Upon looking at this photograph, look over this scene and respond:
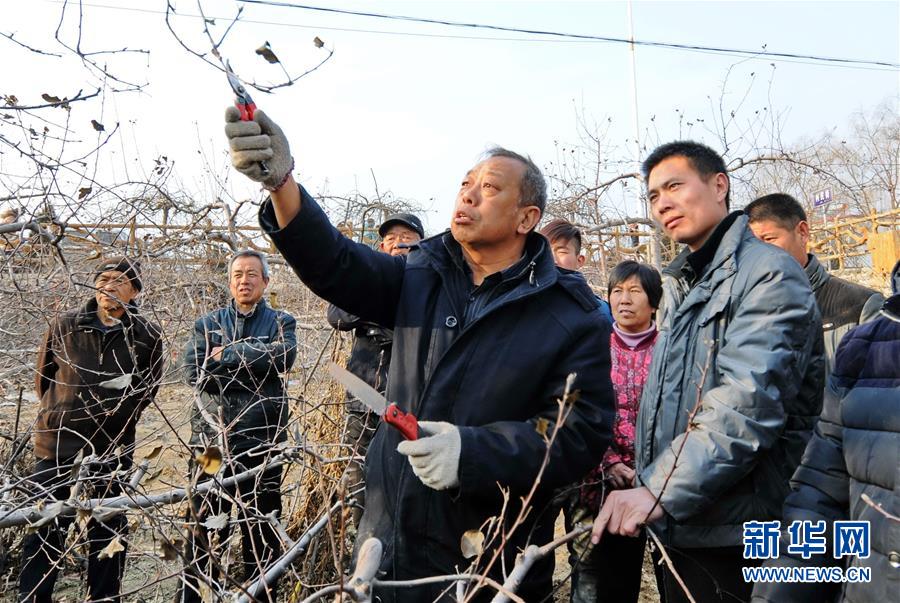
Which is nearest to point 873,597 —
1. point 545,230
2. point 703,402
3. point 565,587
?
point 703,402

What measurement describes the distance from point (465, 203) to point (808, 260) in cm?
230

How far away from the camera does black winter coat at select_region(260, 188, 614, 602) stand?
1797 millimetres

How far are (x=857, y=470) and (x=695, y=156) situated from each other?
3.82 feet

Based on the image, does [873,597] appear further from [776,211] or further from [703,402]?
[776,211]

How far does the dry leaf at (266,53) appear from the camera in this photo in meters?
1.61

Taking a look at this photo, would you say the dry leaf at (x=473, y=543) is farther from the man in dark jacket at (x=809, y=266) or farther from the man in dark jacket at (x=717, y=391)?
the man in dark jacket at (x=809, y=266)

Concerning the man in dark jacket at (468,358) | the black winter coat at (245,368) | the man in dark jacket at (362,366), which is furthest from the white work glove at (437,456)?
the black winter coat at (245,368)

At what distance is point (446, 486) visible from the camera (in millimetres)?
1684

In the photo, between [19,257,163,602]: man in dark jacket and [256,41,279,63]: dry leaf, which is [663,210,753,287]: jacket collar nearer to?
[256,41,279,63]: dry leaf

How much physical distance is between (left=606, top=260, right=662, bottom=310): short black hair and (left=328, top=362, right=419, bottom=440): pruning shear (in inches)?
71.0

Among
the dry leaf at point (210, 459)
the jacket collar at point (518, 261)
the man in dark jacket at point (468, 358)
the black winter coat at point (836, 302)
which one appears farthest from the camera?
the black winter coat at point (836, 302)

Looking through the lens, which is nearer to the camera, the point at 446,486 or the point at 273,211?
the point at 446,486

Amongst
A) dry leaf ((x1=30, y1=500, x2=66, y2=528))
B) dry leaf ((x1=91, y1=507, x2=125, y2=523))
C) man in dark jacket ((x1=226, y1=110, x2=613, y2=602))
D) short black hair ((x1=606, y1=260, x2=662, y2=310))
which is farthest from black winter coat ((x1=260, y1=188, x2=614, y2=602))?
short black hair ((x1=606, y1=260, x2=662, y2=310))

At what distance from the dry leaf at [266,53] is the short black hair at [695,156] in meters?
1.42
